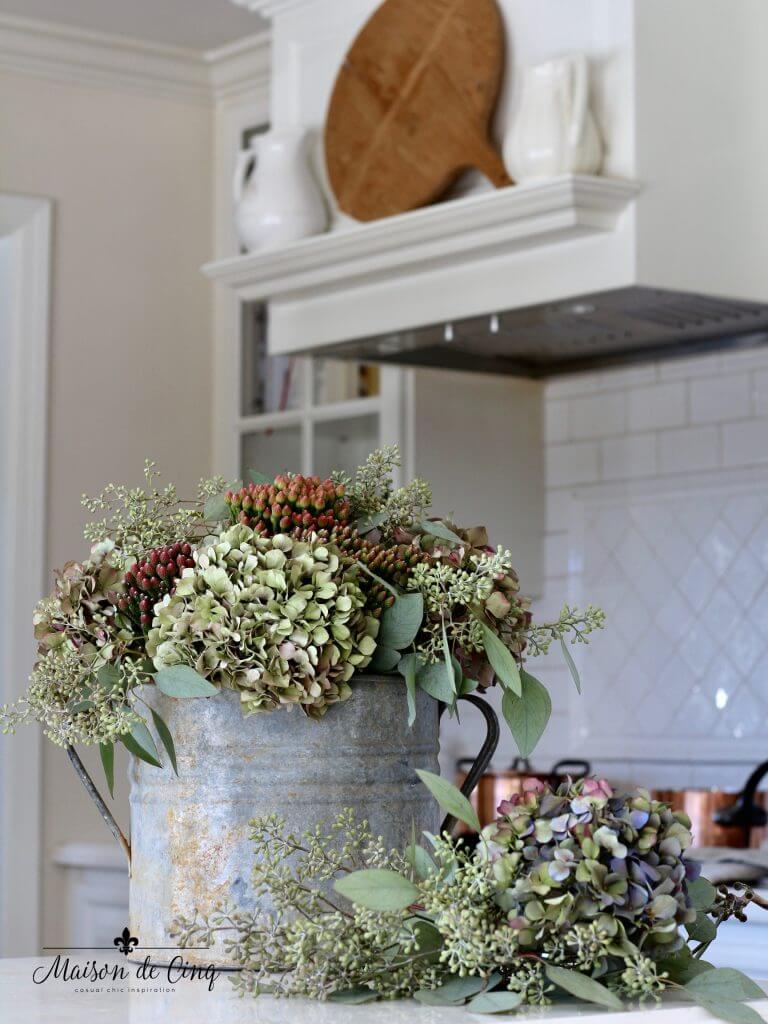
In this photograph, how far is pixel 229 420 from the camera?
390 centimetres

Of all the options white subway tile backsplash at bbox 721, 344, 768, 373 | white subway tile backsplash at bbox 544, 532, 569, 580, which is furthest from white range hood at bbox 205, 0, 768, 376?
white subway tile backsplash at bbox 544, 532, 569, 580

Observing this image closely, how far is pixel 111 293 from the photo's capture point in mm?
3803

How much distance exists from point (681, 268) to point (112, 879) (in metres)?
1.80

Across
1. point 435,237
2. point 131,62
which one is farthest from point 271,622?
point 131,62

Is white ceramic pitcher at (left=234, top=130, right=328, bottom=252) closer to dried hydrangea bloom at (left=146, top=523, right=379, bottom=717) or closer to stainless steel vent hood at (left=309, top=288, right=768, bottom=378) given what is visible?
stainless steel vent hood at (left=309, top=288, right=768, bottom=378)

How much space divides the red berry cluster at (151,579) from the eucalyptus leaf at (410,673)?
0.51 ft

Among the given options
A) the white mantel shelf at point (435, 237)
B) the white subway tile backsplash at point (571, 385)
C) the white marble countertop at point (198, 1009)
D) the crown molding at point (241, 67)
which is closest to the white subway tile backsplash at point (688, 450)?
the white subway tile backsplash at point (571, 385)

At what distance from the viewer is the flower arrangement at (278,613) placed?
1012 millimetres

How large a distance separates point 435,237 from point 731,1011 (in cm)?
191

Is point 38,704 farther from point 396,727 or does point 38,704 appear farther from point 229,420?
point 229,420

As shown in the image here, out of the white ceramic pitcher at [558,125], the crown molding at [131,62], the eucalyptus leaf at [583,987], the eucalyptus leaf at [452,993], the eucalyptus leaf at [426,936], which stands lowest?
the eucalyptus leaf at [452,993]

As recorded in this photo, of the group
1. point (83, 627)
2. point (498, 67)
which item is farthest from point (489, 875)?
point (498, 67)

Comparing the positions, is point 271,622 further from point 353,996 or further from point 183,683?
point 353,996

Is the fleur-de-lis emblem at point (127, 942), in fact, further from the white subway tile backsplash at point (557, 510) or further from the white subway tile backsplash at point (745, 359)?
the white subway tile backsplash at point (557, 510)
